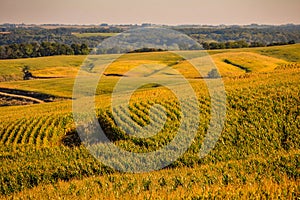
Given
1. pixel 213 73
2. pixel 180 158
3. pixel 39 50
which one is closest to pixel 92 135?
pixel 180 158

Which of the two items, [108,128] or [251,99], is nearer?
[108,128]

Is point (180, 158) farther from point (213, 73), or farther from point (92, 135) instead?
point (213, 73)

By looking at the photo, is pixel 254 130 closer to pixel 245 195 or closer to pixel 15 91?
pixel 245 195

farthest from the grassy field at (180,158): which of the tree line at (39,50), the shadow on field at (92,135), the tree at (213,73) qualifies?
the tree line at (39,50)

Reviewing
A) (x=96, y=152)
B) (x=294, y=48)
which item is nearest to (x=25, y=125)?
(x=96, y=152)

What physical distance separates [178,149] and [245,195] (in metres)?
7.14

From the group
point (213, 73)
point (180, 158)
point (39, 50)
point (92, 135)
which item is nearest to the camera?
point (180, 158)

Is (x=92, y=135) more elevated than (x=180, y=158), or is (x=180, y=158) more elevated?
(x=92, y=135)

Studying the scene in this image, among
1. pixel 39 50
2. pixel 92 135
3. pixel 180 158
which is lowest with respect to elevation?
pixel 39 50

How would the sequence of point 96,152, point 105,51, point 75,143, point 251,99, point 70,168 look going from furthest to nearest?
1. point 105,51
2. point 251,99
3. point 75,143
4. point 96,152
5. point 70,168

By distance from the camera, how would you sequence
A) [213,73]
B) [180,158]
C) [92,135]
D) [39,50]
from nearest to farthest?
[180,158] → [92,135] → [213,73] → [39,50]

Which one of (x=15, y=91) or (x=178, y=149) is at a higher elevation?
(x=178, y=149)

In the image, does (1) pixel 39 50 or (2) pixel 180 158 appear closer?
(2) pixel 180 158

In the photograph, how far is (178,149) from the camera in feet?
47.3
